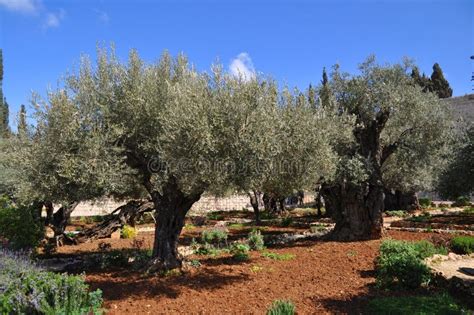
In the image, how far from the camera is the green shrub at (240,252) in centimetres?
1273

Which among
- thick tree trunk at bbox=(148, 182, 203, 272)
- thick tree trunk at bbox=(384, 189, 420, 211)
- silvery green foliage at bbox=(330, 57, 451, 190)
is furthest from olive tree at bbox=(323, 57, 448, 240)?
thick tree trunk at bbox=(384, 189, 420, 211)

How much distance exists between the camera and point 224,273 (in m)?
11.1

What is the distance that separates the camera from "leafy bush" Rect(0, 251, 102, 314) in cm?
620

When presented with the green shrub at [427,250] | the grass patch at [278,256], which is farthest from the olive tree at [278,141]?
the green shrub at [427,250]

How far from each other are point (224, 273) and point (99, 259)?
4.84 m

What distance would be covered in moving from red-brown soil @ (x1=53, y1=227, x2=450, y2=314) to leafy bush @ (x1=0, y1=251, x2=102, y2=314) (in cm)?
152

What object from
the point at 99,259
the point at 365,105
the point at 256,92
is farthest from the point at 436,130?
the point at 99,259

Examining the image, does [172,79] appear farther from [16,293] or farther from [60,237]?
[60,237]

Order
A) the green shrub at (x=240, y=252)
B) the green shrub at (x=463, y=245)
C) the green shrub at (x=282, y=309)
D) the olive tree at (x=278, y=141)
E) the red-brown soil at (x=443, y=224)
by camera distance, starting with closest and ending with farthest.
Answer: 1. the green shrub at (x=282, y=309)
2. the olive tree at (x=278, y=141)
3. the green shrub at (x=240, y=252)
4. the green shrub at (x=463, y=245)
5. the red-brown soil at (x=443, y=224)

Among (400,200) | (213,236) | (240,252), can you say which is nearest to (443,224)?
(400,200)

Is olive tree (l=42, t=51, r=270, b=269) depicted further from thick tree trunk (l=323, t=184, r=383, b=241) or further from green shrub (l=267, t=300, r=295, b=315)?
thick tree trunk (l=323, t=184, r=383, b=241)

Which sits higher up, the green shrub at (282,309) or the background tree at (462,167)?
the background tree at (462,167)

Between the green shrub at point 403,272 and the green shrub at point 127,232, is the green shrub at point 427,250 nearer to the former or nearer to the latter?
the green shrub at point 403,272

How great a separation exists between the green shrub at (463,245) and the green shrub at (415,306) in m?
6.36
